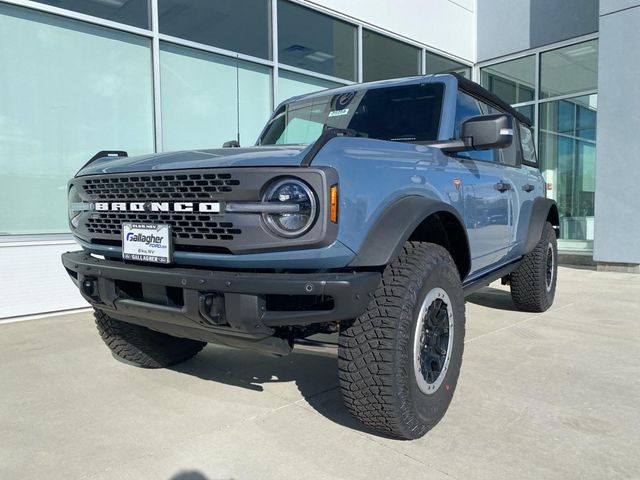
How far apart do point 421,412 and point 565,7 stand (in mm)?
9557

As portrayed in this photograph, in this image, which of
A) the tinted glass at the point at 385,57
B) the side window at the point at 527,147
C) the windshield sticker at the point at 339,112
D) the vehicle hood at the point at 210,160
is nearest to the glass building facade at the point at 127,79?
the tinted glass at the point at 385,57

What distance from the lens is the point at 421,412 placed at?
232 cm

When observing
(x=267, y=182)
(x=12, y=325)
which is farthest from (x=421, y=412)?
(x=12, y=325)

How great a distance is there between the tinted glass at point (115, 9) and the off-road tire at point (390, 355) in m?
4.94

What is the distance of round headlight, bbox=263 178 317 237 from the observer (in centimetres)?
198

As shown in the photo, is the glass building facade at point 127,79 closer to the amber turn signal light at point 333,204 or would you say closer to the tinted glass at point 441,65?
the tinted glass at point 441,65

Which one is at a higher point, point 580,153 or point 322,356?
point 580,153

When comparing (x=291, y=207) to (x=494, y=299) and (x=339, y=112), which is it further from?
(x=494, y=299)

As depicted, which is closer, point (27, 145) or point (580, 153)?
point (27, 145)

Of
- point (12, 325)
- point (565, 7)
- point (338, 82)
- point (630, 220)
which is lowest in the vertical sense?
point (12, 325)

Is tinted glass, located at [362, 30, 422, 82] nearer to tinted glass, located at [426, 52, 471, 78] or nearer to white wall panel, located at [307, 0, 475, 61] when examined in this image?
white wall panel, located at [307, 0, 475, 61]

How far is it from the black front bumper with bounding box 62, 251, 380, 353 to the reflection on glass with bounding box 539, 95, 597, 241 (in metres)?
8.62

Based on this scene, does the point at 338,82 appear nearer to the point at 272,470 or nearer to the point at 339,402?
the point at 339,402

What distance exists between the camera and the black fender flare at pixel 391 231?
205 centimetres
